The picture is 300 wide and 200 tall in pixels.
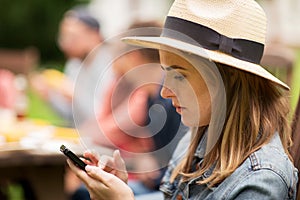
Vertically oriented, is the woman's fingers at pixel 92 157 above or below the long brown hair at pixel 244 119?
below

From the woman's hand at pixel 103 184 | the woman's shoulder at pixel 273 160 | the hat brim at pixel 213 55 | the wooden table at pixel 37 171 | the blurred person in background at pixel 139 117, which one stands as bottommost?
the wooden table at pixel 37 171

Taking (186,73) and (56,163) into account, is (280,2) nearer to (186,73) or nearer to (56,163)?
(56,163)

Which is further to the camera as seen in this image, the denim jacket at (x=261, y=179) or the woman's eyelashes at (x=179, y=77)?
the woman's eyelashes at (x=179, y=77)

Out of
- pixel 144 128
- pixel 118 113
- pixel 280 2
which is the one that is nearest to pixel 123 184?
pixel 144 128

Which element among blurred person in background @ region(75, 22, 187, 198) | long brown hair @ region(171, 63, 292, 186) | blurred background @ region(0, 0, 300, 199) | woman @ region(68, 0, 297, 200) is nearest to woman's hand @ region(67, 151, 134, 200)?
woman @ region(68, 0, 297, 200)

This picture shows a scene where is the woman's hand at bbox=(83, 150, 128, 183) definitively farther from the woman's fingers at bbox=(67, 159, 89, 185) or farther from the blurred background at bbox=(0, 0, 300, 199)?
the blurred background at bbox=(0, 0, 300, 199)

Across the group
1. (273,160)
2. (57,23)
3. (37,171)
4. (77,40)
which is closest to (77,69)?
(77,40)

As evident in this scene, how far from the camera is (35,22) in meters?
16.1

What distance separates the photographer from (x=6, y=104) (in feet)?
16.4

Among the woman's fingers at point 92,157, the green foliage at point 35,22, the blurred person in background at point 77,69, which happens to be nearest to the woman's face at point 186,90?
the woman's fingers at point 92,157

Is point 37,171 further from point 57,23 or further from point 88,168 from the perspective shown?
point 57,23

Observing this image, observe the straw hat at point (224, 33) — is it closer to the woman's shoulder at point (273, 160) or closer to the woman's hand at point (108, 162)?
the woman's shoulder at point (273, 160)

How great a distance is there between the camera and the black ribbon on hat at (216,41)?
2.19 metres

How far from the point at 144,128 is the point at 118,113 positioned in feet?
0.99
